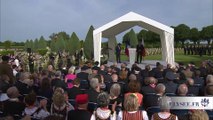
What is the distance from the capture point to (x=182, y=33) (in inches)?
2638

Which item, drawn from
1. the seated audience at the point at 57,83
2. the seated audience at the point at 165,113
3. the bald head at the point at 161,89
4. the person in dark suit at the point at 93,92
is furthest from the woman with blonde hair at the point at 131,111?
the seated audience at the point at 57,83

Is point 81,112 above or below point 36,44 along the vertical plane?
below

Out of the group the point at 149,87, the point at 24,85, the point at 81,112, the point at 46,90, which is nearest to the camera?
the point at 81,112

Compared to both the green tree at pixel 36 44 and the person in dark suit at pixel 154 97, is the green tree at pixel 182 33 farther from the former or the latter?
the person in dark suit at pixel 154 97

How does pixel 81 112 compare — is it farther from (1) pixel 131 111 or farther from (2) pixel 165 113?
(2) pixel 165 113

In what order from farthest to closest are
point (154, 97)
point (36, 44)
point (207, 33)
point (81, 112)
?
point (207, 33) < point (36, 44) < point (154, 97) < point (81, 112)

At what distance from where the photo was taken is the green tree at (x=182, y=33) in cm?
6664

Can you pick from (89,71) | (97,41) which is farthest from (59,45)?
(89,71)

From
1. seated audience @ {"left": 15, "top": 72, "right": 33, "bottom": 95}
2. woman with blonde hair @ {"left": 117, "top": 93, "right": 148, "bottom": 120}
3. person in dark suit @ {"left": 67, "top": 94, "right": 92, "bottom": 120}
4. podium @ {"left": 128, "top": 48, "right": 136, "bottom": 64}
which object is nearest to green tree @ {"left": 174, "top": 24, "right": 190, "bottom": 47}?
podium @ {"left": 128, "top": 48, "right": 136, "bottom": 64}

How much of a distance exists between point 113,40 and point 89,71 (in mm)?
18606

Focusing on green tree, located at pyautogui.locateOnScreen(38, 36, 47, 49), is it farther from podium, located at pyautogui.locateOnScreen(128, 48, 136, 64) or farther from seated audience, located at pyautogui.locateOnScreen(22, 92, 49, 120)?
seated audience, located at pyautogui.locateOnScreen(22, 92, 49, 120)

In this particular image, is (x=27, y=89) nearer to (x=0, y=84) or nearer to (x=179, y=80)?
(x=0, y=84)

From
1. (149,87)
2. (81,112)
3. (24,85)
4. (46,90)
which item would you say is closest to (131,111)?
(81,112)

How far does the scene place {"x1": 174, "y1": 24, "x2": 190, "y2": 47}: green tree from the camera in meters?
66.6
